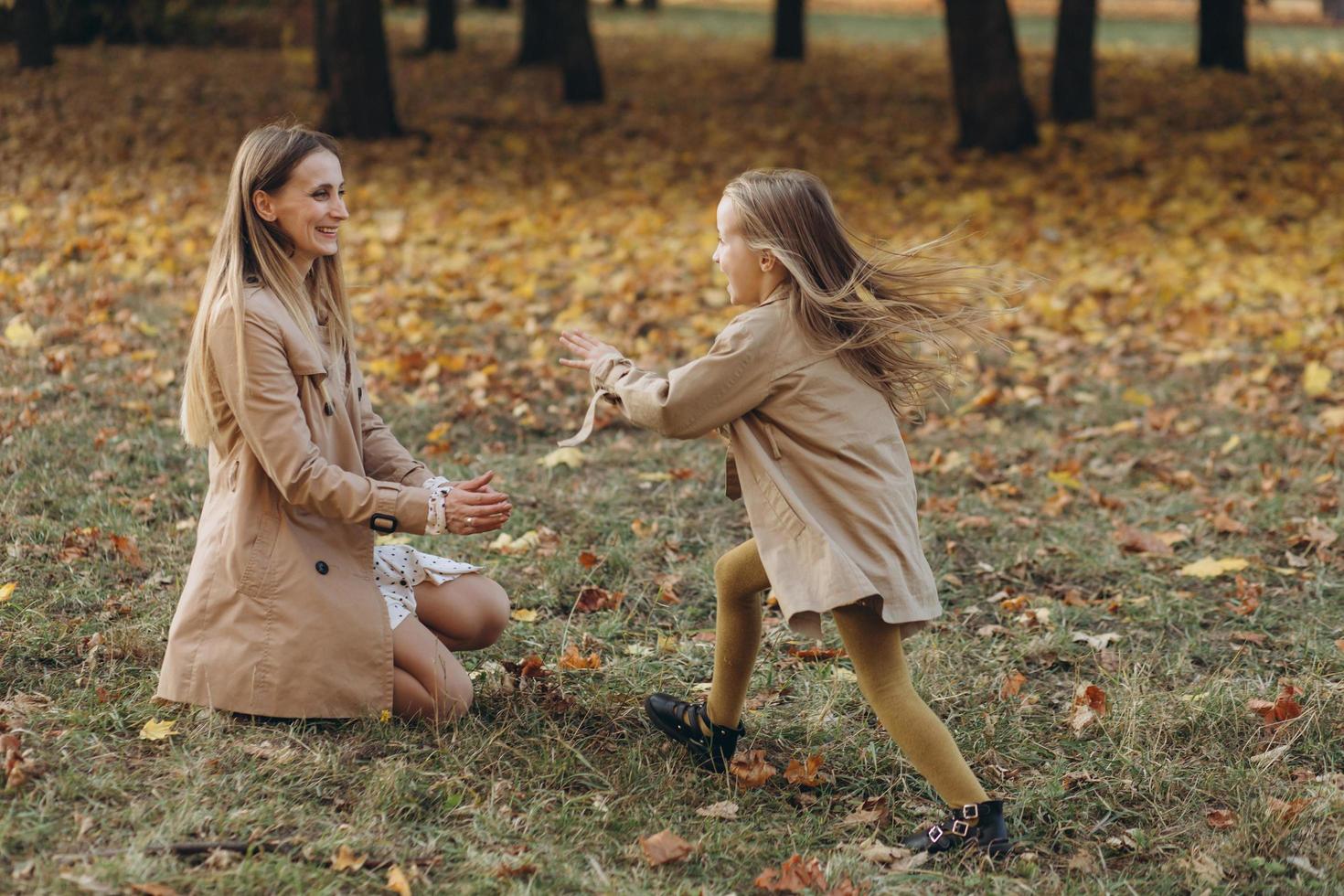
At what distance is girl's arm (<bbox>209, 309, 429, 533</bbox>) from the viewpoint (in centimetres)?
306

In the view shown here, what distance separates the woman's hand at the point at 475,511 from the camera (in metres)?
3.10

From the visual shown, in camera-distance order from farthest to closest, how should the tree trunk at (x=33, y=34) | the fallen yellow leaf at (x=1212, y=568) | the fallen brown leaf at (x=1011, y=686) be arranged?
1. the tree trunk at (x=33, y=34)
2. the fallen yellow leaf at (x=1212, y=568)
3. the fallen brown leaf at (x=1011, y=686)

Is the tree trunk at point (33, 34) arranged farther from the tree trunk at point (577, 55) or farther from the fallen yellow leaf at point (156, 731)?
the fallen yellow leaf at point (156, 731)

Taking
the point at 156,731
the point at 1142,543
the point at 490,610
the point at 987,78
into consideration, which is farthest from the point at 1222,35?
the point at 156,731

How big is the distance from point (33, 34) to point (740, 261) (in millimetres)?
13674

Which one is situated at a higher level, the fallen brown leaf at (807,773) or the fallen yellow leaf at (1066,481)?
the fallen brown leaf at (807,773)

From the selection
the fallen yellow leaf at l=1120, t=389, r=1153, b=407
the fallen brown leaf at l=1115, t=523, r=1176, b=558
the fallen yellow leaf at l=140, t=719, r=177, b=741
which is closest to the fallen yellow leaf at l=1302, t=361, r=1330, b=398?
the fallen yellow leaf at l=1120, t=389, r=1153, b=407

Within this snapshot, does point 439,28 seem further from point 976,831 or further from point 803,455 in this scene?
point 976,831

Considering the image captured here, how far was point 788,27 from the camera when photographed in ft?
57.1

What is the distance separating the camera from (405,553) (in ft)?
11.5

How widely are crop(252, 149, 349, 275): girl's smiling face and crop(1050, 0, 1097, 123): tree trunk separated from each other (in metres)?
9.87

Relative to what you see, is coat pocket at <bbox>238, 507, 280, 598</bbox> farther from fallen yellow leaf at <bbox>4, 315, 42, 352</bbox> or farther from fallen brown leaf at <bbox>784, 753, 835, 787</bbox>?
fallen yellow leaf at <bbox>4, 315, 42, 352</bbox>

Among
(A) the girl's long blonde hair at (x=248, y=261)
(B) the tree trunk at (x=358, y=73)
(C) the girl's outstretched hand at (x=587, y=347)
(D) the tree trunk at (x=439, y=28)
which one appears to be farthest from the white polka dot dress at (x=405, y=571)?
(D) the tree trunk at (x=439, y=28)

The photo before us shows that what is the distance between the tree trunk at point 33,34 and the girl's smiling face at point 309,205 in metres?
12.7
